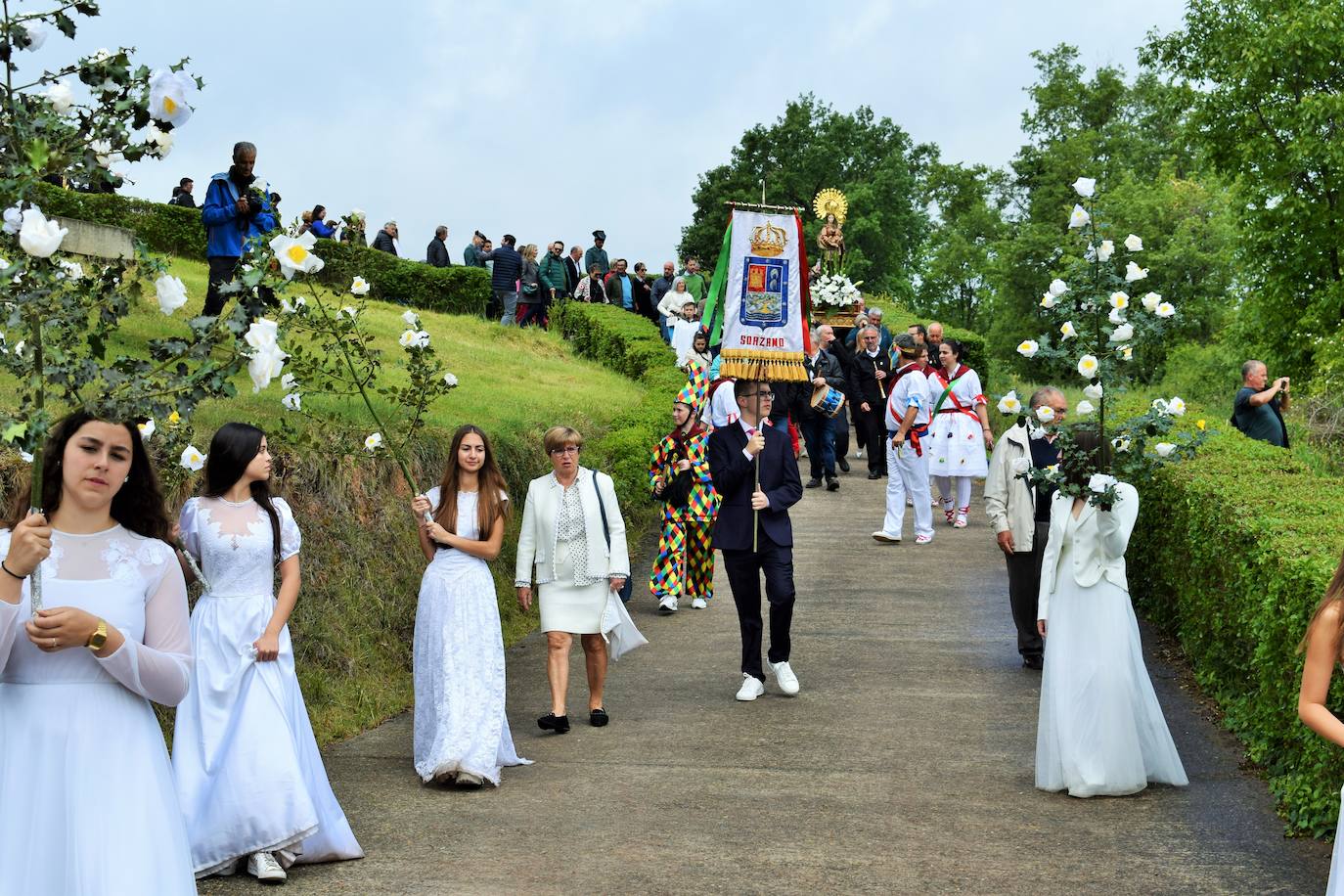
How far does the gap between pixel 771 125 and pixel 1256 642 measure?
66877 mm

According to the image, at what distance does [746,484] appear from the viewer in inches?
438

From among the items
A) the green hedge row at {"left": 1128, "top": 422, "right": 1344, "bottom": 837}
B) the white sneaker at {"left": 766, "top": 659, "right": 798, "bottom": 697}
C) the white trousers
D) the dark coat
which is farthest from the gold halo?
the white sneaker at {"left": 766, "top": 659, "right": 798, "bottom": 697}

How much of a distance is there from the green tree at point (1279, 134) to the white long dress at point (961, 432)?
19.7m

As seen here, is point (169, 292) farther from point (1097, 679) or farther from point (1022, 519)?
point (1022, 519)

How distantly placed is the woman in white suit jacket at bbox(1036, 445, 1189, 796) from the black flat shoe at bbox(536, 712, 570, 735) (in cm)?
289

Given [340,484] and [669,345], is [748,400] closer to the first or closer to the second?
[340,484]

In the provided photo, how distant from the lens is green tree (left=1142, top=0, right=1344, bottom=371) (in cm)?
3378

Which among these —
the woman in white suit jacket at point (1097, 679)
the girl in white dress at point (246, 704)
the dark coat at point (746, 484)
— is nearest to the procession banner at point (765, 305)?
the dark coat at point (746, 484)

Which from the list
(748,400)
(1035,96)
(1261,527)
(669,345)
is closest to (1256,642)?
(1261,527)

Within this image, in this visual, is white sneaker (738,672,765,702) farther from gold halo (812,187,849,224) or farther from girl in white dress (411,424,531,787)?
gold halo (812,187,849,224)

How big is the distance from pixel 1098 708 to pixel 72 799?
5.60 metres

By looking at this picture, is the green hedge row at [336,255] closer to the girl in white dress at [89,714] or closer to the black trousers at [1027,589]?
the black trousers at [1027,589]

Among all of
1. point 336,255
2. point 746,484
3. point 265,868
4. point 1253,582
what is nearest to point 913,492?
point 746,484

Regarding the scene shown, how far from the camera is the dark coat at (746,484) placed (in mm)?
11000
